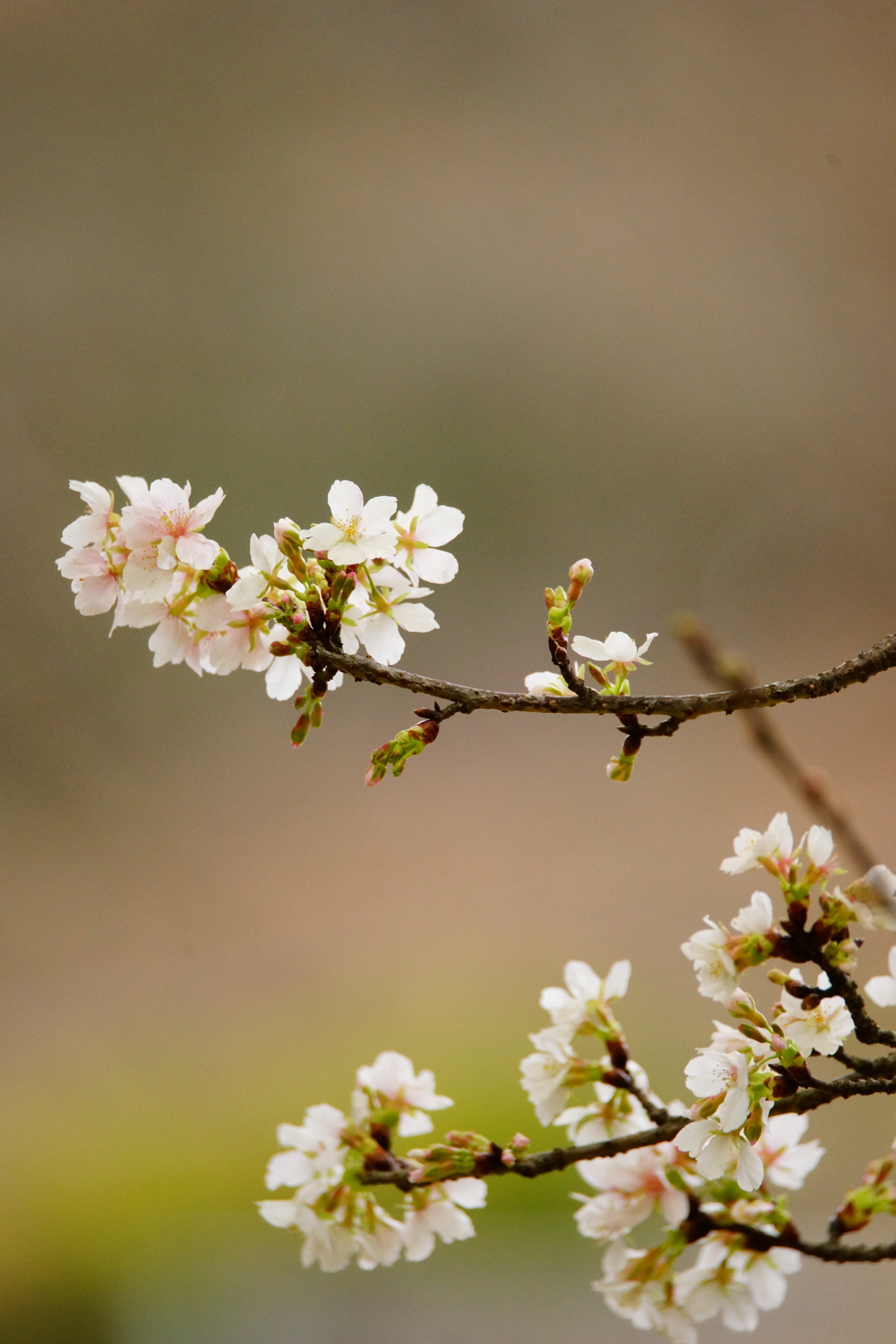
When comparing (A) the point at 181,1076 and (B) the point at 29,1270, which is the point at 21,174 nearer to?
(A) the point at 181,1076

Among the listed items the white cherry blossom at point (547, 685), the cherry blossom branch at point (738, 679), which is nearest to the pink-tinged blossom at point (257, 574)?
the white cherry blossom at point (547, 685)

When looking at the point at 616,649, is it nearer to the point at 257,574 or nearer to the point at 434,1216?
the point at 257,574

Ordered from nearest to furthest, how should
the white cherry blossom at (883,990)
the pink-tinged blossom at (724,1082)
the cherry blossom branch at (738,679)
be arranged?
the cherry blossom branch at (738,679) → the pink-tinged blossom at (724,1082) → the white cherry blossom at (883,990)

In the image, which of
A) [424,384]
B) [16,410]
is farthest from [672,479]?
[16,410]

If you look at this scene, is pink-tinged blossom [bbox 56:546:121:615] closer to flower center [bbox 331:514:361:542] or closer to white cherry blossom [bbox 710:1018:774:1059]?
flower center [bbox 331:514:361:542]

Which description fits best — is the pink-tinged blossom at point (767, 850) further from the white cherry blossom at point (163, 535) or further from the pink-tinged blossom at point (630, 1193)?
the white cherry blossom at point (163, 535)

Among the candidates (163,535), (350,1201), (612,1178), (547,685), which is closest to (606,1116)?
(612,1178)
